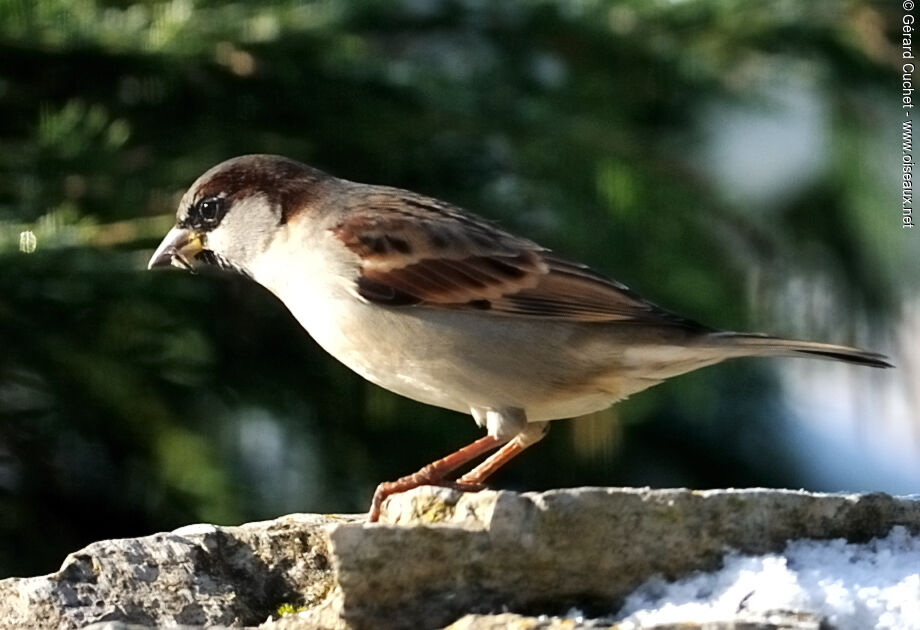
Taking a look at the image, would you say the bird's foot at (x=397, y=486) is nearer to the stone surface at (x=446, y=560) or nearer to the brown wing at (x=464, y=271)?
the stone surface at (x=446, y=560)

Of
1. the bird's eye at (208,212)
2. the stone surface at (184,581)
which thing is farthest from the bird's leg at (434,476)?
the bird's eye at (208,212)

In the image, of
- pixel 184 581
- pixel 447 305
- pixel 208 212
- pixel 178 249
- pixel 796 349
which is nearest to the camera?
pixel 184 581

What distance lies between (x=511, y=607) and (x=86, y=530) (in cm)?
228

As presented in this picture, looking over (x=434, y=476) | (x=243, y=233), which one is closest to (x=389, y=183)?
(x=243, y=233)

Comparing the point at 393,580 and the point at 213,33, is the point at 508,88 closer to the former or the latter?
the point at 213,33

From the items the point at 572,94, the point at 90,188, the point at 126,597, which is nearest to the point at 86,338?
the point at 90,188

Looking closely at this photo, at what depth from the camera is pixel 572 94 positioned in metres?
4.86

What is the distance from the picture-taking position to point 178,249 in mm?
4234

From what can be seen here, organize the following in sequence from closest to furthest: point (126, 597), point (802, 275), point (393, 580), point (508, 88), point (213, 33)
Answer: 1. point (393, 580)
2. point (126, 597)
3. point (213, 33)
4. point (508, 88)
5. point (802, 275)

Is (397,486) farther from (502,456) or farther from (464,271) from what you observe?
(464,271)

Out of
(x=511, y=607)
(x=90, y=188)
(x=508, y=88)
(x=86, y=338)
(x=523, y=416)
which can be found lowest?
(x=511, y=607)

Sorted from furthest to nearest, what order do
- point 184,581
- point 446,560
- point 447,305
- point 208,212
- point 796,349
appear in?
point 208,212 → point 447,305 → point 796,349 → point 184,581 → point 446,560

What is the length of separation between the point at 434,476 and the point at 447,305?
523 millimetres

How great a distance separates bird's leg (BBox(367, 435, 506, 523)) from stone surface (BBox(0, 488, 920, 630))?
16.6 inches
